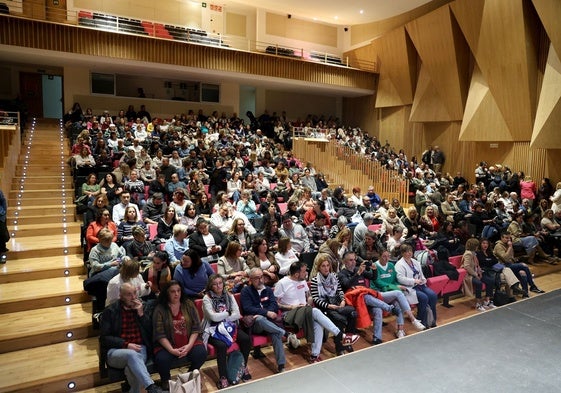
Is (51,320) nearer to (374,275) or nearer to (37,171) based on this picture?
(374,275)

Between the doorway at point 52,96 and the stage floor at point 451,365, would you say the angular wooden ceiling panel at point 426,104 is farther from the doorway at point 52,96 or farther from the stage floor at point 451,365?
the doorway at point 52,96

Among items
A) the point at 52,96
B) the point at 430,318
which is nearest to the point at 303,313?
the point at 430,318

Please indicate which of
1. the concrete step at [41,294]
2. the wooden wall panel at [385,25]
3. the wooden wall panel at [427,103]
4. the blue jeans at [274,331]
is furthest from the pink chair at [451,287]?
the wooden wall panel at [385,25]

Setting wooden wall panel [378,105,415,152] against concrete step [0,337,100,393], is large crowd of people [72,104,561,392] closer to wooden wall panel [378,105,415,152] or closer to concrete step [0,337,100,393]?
concrete step [0,337,100,393]

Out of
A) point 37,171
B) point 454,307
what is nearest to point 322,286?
point 454,307

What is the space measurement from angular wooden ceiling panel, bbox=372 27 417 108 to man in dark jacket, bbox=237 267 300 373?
10.9 metres

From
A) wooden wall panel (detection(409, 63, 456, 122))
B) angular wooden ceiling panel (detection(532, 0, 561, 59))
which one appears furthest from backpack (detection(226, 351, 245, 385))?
wooden wall panel (detection(409, 63, 456, 122))

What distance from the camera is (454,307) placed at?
15.8 ft

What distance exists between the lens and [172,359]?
9.58 ft

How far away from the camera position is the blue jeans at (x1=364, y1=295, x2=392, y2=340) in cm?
385

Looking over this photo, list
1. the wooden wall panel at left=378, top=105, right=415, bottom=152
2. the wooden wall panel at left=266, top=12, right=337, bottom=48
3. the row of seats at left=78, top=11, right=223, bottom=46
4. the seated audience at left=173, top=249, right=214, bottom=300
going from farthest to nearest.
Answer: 1. the wooden wall panel at left=266, top=12, right=337, bottom=48
2. the wooden wall panel at left=378, top=105, right=415, bottom=152
3. the row of seats at left=78, top=11, right=223, bottom=46
4. the seated audience at left=173, top=249, right=214, bottom=300

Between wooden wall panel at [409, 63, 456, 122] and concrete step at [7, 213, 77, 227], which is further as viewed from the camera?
wooden wall panel at [409, 63, 456, 122]

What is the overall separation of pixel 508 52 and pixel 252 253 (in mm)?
8342

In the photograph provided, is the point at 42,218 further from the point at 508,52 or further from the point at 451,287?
the point at 508,52
